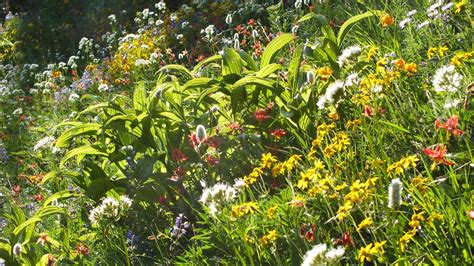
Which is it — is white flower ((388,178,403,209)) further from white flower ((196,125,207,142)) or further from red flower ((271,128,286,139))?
red flower ((271,128,286,139))

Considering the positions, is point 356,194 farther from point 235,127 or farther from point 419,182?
point 235,127

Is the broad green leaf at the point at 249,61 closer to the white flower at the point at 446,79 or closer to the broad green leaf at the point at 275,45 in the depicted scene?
the broad green leaf at the point at 275,45

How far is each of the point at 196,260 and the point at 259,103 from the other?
50.0 inches

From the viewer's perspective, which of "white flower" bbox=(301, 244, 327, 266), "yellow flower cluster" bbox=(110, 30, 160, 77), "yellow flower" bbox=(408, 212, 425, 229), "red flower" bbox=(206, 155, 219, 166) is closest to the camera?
"white flower" bbox=(301, 244, 327, 266)

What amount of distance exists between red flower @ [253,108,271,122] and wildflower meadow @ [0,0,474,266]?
0.02 meters

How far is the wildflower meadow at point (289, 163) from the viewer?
87.0 inches

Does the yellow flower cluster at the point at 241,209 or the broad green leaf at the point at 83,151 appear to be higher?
the yellow flower cluster at the point at 241,209

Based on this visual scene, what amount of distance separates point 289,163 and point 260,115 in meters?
0.97

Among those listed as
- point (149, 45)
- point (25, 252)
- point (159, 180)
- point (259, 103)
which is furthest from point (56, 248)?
point (149, 45)

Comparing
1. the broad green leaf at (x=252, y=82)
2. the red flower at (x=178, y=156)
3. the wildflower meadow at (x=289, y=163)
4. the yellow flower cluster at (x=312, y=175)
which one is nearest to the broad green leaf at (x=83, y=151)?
the wildflower meadow at (x=289, y=163)

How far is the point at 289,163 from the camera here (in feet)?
8.18

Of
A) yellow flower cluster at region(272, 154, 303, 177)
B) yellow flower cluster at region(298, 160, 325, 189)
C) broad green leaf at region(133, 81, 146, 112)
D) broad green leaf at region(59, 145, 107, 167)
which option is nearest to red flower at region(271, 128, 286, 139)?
yellow flower cluster at region(272, 154, 303, 177)

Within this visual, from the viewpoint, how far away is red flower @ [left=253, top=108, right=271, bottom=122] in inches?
135

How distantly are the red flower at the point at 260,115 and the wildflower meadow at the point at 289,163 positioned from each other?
2 cm
